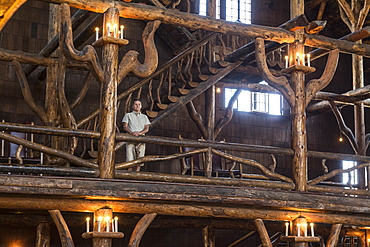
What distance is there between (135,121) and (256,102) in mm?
7001

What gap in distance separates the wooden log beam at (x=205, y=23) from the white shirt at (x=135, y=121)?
201 centimetres

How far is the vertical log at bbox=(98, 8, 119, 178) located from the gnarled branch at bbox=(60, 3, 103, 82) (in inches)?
6.0

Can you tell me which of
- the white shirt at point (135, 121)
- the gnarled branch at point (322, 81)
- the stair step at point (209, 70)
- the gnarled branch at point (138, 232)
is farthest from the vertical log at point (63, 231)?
the stair step at point (209, 70)

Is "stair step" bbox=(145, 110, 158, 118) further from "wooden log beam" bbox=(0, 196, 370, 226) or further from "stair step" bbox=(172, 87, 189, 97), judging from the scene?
"wooden log beam" bbox=(0, 196, 370, 226)

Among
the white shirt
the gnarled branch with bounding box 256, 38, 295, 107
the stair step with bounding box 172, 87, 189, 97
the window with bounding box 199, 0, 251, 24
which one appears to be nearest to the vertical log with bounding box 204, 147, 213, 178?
the white shirt

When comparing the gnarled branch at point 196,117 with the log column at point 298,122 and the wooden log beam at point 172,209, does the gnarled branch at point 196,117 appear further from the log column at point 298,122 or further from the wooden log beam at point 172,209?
the wooden log beam at point 172,209

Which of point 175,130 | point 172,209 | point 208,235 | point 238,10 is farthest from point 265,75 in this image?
point 238,10

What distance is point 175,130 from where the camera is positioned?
15.6m

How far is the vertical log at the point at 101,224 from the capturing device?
29.0 ft

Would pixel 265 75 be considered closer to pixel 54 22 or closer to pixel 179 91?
pixel 179 91

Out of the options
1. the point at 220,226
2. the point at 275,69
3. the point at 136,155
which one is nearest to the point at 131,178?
the point at 136,155

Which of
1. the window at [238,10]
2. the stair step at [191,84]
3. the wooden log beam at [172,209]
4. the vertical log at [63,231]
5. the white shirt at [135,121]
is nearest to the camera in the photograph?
the vertical log at [63,231]

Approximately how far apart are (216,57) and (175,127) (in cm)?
216

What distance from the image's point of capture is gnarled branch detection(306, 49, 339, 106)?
34.7 ft
